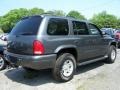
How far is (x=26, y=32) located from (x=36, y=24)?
14.7 inches

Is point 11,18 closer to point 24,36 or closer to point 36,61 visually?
point 24,36

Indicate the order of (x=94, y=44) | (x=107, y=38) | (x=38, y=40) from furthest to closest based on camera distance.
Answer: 1. (x=107, y=38)
2. (x=94, y=44)
3. (x=38, y=40)

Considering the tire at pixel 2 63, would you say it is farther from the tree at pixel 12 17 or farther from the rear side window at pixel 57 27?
the tree at pixel 12 17

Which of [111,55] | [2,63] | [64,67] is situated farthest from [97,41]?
[2,63]

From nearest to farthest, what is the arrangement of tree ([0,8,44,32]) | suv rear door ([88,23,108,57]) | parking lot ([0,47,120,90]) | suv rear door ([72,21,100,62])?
parking lot ([0,47,120,90]) < suv rear door ([72,21,100,62]) < suv rear door ([88,23,108,57]) < tree ([0,8,44,32])

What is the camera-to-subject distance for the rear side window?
5.91m

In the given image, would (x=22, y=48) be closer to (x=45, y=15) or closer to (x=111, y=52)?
(x=45, y=15)

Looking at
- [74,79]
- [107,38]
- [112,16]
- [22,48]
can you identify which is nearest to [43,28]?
[22,48]

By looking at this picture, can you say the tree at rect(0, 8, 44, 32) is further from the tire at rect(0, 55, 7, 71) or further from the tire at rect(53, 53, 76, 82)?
the tire at rect(53, 53, 76, 82)

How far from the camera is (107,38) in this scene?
27.7 feet

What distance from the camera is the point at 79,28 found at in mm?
6945

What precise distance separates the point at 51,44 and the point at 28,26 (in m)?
0.91

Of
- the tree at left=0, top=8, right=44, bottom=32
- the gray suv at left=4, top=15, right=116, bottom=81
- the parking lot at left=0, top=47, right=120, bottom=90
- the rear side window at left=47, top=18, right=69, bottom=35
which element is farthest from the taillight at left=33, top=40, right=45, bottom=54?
the tree at left=0, top=8, right=44, bottom=32

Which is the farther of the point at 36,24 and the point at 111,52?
the point at 111,52
